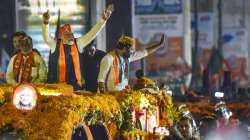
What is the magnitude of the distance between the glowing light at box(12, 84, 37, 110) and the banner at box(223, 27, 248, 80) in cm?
2816

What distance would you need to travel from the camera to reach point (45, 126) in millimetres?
8148

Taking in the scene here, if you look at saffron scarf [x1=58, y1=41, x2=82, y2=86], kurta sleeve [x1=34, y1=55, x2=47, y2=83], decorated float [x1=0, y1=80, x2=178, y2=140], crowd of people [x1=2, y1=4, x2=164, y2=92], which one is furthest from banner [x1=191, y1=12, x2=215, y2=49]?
decorated float [x1=0, y1=80, x2=178, y2=140]

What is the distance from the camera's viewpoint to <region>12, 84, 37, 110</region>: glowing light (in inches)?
319

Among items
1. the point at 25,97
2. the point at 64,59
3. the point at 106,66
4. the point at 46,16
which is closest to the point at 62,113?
the point at 25,97

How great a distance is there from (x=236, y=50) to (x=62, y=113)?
30.2 m

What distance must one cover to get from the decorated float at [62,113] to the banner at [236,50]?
2554 cm

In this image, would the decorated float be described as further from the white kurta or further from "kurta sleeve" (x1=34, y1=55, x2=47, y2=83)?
the white kurta

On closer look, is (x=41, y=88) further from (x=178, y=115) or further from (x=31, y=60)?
(x=178, y=115)

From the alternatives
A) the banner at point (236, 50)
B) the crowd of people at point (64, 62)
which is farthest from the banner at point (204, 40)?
the crowd of people at point (64, 62)

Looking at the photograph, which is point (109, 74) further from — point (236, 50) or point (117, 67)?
point (236, 50)

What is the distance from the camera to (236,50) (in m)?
37.8

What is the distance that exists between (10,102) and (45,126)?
498mm

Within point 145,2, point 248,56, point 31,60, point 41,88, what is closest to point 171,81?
point 145,2

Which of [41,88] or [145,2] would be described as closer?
[41,88]
